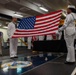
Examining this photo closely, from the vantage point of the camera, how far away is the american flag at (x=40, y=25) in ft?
13.4

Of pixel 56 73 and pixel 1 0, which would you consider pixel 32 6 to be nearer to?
pixel 1 0

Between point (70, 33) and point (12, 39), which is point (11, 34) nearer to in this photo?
point (12, 39)

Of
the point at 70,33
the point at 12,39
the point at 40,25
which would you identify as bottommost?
the point at 12,39

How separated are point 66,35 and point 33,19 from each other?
120 centimetres

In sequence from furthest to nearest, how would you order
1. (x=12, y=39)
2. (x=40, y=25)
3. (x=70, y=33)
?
(x=12, y=39)
(x=40, y=25)
(x=70, y=33)

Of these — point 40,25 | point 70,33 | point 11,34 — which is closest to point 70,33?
point 70,33

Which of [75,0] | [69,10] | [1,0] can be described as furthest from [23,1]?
[69,10]

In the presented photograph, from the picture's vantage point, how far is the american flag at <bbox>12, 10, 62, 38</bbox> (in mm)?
4070

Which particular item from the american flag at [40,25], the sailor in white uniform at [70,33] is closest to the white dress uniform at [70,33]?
the sailor in white uniform at [70,33]

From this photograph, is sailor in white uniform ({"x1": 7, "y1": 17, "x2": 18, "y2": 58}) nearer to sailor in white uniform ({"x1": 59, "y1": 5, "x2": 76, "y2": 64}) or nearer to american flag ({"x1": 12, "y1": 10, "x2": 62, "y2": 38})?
american flag ({"x1": 12, "y1": 10, "x2": 62, "y2": 38})

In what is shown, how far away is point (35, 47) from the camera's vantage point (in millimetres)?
7121

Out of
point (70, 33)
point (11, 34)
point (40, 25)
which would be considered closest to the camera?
point (70, 33)

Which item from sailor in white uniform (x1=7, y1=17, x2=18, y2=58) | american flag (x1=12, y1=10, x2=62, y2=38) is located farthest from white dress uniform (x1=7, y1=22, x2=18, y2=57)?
american flag (x1=12, y1=10, x2=62, y2=38)

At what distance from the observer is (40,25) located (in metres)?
4.30
